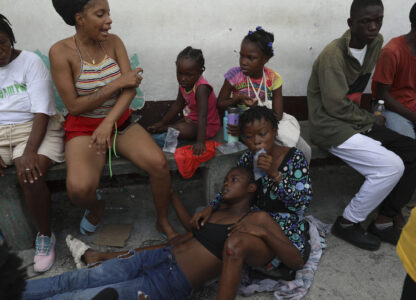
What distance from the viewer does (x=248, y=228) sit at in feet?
7.02

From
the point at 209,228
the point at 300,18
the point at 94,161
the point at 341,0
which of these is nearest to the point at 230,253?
the point at 209,228

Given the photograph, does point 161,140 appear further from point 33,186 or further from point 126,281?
point 126,281

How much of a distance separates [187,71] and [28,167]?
4.51 feet

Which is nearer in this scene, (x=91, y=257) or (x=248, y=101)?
(x=91, y=257)

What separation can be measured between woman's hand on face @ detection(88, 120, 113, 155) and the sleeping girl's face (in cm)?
73

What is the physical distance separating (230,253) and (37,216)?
1515 millimetres

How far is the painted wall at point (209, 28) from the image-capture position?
3.07 m

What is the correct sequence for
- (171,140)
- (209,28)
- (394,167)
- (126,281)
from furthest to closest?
(209,28), (171,140), (394,167), (126,281)

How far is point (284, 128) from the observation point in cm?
290

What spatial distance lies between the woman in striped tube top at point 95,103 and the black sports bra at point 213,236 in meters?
0.54

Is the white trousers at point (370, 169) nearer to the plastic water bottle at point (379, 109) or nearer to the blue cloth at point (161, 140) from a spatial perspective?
the plastic water bottle at point (379, 109)

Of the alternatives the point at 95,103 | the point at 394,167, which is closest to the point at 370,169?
the point at 394,167

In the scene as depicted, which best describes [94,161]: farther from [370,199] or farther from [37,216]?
[370,199]

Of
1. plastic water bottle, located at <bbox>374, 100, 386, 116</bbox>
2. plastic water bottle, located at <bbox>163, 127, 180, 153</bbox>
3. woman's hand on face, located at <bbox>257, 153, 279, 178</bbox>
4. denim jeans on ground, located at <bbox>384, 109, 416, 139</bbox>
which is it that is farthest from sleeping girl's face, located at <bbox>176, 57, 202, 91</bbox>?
denim jeans on ground, located at <bbox>384, 109, 416, 139</bbox>
